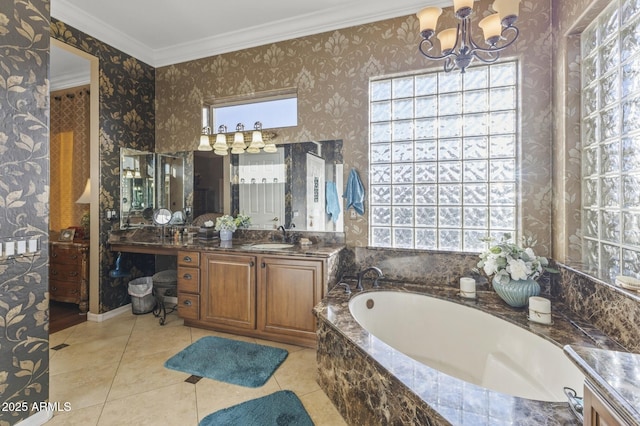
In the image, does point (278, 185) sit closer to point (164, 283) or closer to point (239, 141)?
point (239, 141)

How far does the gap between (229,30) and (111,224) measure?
97.6 inches

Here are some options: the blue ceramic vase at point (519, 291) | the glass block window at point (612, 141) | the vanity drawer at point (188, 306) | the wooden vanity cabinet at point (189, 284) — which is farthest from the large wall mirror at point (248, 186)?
the glass block window at point (612, 141)

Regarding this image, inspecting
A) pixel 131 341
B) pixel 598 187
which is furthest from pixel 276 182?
pixel 598 187

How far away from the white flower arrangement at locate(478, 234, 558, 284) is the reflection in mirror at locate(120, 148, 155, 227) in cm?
369

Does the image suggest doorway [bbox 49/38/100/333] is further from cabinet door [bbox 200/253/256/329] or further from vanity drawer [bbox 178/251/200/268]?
cabinet door [bbox 200/253/256/329]

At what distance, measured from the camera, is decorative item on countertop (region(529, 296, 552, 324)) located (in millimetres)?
1754

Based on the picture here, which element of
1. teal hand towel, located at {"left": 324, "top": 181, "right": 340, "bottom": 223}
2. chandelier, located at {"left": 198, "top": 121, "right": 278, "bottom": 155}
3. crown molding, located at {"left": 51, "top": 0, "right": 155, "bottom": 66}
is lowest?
teal hand towel, located at {"left": 324, "top": 181, "right": 340, "bottom": 223}

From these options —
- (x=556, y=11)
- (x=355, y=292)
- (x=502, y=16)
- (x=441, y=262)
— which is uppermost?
(x=556, y=11)

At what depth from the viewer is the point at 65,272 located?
3.38 metres

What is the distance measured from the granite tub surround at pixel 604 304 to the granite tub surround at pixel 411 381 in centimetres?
6

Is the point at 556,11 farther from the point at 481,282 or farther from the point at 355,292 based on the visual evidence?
the point at 355,292

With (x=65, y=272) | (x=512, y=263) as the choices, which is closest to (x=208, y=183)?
(x=65, y=272)

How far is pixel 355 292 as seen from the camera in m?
2.35

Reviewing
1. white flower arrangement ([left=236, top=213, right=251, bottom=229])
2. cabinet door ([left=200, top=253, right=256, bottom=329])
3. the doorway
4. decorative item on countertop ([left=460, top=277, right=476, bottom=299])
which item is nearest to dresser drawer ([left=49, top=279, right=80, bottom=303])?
the doorway
